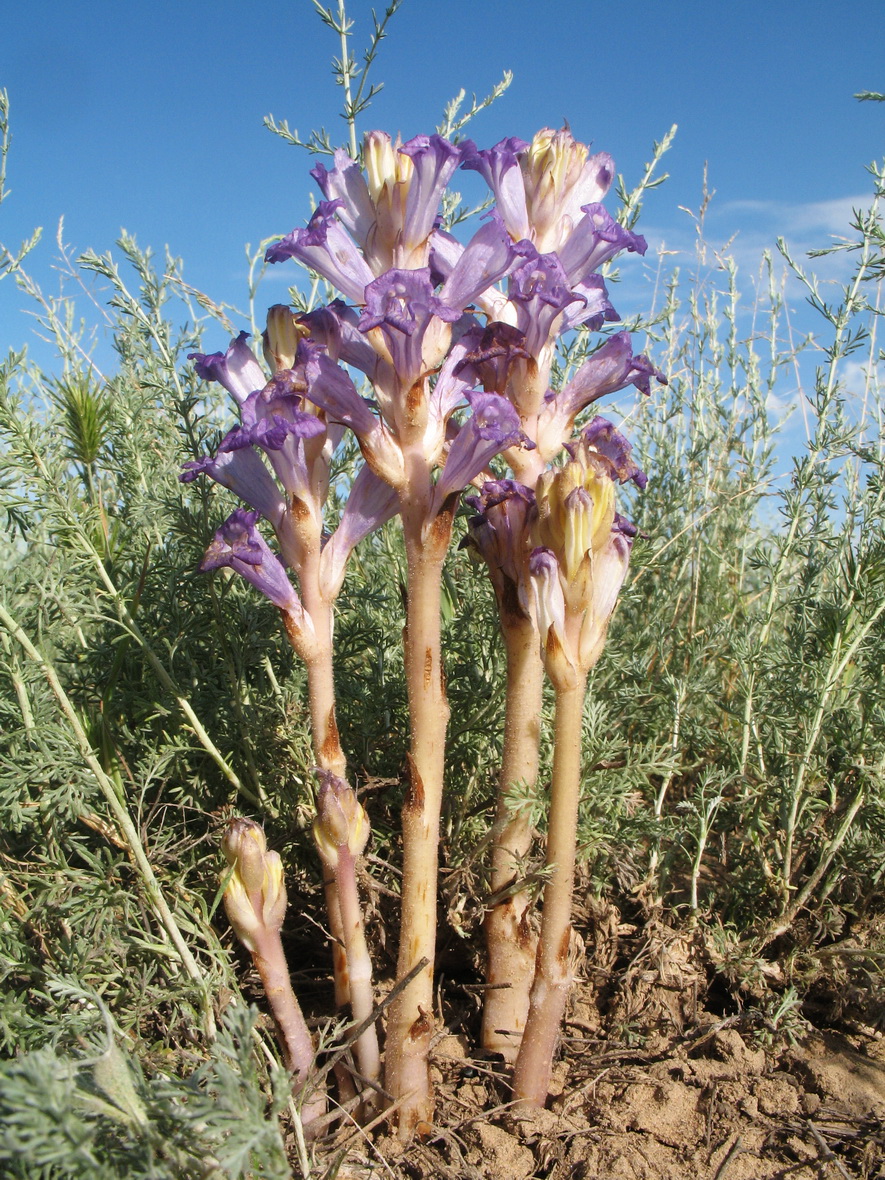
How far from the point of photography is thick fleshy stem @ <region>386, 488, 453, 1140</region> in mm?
2043

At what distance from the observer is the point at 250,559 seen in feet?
6.56

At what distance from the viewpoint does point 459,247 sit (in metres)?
2.23

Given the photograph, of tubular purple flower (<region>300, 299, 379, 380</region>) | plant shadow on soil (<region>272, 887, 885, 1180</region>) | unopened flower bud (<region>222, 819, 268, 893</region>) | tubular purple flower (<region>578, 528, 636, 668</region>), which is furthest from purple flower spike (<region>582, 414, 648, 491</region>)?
plant shadow on soil (<region>272, 887, 885, 1180</region>)

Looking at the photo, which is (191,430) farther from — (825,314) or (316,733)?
(825,314)

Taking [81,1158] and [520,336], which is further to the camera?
[520,336]

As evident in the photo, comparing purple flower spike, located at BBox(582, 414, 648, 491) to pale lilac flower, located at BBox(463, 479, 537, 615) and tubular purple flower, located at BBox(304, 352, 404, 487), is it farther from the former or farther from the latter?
tubular purple flower, located at BBox(304, 352, 404, 487)

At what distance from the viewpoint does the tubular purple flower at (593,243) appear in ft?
7.01

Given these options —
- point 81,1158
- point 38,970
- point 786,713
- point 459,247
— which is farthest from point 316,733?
point 786,713

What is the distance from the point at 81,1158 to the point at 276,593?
1.12 metres

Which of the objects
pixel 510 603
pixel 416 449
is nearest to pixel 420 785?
pixel 510 603

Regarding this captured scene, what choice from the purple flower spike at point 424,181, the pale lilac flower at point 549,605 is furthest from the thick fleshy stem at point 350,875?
the purple flower spike at point 424,181

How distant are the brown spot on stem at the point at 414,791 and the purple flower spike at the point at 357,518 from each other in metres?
0.45

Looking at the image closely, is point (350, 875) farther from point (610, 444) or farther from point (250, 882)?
point (610, 444)

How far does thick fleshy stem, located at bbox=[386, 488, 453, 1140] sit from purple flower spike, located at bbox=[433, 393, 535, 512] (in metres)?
0.08
